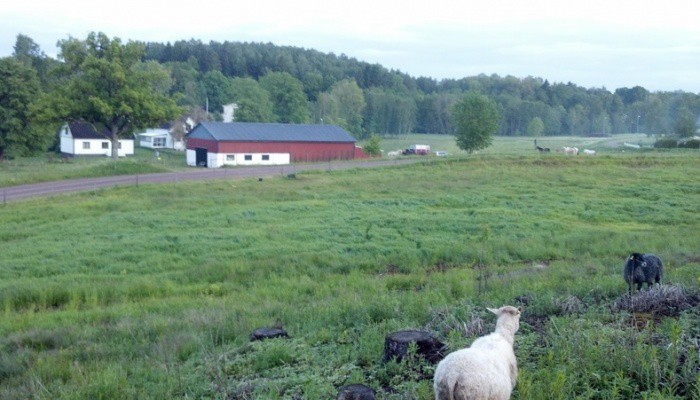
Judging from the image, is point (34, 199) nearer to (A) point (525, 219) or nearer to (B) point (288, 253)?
(B) point (288, 253)

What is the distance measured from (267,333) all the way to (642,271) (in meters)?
5.93

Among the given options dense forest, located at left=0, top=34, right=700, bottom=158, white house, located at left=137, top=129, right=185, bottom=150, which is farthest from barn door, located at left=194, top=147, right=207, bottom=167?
dense forest, located at left=0, top=34, right=700, bottom=158

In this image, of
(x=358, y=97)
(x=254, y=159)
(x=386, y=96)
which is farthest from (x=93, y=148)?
(x=386, y=96)

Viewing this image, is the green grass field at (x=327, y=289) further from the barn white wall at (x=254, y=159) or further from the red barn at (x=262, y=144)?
the red barn at (x=262, y=144)

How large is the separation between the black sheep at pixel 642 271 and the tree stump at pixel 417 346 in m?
4.22

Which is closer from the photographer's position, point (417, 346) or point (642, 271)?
point (417, 346)

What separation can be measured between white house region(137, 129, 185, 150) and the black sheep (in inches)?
3253

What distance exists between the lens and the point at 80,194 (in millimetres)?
33500

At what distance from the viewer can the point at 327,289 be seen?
14.1 metres

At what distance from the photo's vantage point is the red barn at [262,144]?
204 ft

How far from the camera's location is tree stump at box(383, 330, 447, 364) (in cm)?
738

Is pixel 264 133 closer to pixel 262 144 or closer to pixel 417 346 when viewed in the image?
pixel 262 144

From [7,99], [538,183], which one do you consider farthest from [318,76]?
[538,183]

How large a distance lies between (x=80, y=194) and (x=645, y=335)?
31.6m
